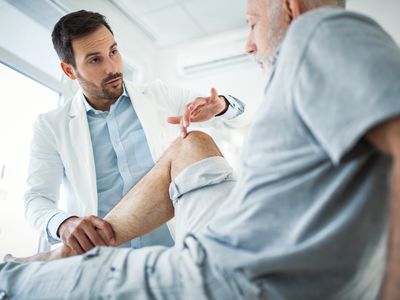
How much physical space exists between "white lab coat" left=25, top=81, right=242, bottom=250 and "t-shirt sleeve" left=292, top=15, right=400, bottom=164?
1.17 meters

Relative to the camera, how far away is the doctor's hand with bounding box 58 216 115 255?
3.13ft

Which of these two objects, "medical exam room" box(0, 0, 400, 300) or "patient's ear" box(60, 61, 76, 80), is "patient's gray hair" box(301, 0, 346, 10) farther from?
"patient's ear" box(60, 61, 76, 80)

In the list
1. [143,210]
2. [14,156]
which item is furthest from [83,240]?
[14,156]

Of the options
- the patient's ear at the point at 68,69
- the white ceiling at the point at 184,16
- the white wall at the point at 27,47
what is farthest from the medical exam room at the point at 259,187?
the white ceiling at the point at 184,16

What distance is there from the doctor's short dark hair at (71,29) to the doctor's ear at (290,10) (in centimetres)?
128

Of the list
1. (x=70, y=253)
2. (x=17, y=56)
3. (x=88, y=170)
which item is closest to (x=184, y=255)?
(x=70, y=253)

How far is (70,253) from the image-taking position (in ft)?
3.23

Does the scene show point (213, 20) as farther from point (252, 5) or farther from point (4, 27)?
point (252, 5)

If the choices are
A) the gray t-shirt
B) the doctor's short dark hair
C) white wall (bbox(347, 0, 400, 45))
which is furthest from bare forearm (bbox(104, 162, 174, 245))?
white wall (bbox(347, 0, 400, 45))

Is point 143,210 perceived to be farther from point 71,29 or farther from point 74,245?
point 71,29

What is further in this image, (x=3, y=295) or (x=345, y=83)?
(x=3, y=295)

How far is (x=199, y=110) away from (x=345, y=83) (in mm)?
917

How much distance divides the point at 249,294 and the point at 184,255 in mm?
136

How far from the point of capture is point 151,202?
977 mm
